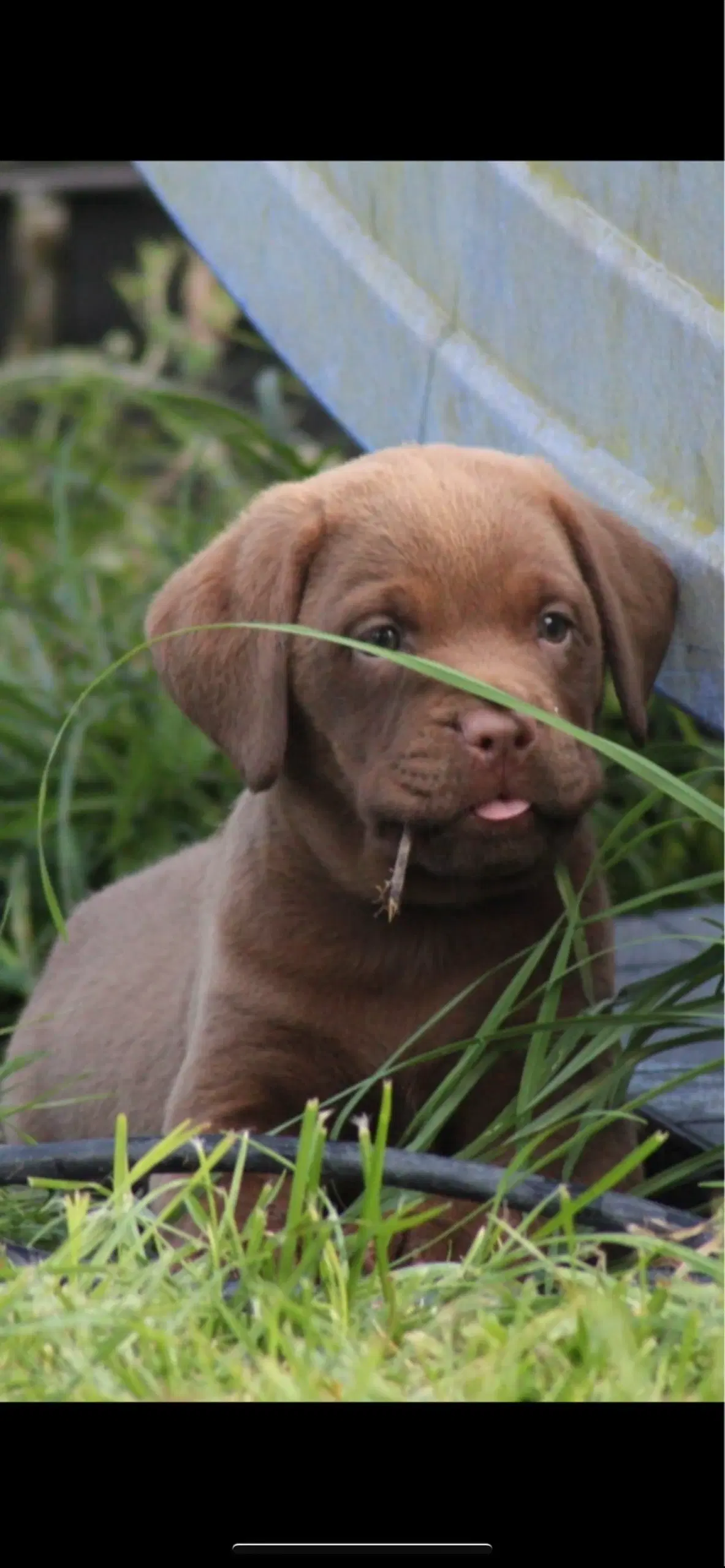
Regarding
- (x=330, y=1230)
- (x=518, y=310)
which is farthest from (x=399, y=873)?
(x=518, y=310)

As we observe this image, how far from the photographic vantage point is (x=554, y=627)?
10.8 ft

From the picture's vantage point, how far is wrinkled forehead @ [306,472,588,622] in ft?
10.5

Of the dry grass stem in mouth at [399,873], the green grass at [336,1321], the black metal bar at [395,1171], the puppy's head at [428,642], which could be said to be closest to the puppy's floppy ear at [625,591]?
the puppy's head at [428,642]

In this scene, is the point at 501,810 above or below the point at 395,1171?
above

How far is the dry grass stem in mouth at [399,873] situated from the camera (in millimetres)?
3141

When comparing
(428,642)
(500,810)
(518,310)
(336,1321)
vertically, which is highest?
(518,310)

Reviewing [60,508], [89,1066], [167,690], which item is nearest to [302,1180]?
[167,690]

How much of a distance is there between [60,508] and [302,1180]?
3.48 meters

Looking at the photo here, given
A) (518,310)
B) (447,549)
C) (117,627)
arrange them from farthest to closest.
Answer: (117,627) < (518,310) < (447,549)

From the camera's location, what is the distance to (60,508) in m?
6.00

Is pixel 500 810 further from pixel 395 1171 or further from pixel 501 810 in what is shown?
pixel 395 1171

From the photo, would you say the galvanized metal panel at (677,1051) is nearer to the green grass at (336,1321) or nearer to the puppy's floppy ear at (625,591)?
the puppy's floppy ear at (625,591)

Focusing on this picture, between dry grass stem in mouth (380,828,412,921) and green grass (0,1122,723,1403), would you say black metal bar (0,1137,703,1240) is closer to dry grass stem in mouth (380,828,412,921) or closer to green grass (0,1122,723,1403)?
green grass (0,1122,723,1403)

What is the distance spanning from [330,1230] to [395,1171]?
0.21 m
